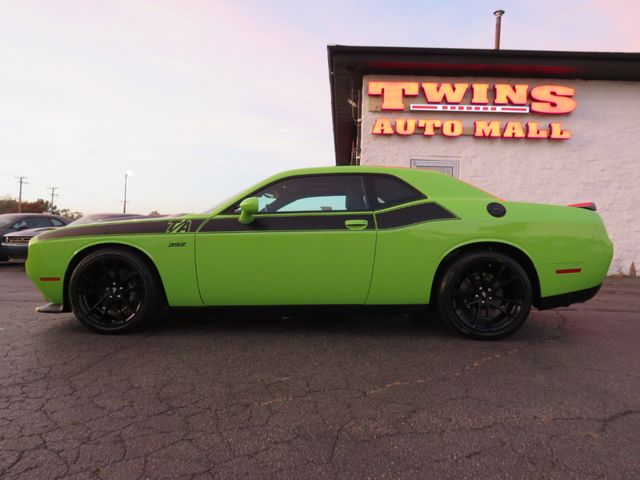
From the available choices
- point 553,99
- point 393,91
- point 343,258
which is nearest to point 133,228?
point 343,258

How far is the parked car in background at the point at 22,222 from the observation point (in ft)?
29.0

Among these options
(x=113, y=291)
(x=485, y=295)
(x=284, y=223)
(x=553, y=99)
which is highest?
(x=553, y=99)

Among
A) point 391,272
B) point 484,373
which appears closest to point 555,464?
point 484,373

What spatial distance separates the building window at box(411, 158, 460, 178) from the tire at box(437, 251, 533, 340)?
603 cm

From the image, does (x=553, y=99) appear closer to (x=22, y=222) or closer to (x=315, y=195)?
(x=315, y=195)

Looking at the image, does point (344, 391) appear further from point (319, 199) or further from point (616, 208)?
point (616, 208)

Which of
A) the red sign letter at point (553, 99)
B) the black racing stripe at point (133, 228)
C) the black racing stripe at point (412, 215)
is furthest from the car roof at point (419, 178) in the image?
the red sign letter at point (553, 99)

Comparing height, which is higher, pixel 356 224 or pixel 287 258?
pixel 356 224

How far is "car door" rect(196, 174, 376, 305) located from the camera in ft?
10.4

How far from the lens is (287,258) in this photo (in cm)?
317

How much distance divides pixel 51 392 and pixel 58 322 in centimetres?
177

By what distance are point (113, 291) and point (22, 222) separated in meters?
8.13

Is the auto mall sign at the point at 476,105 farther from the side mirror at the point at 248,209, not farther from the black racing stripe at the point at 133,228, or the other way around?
the black racing stripe at the point at 133,228

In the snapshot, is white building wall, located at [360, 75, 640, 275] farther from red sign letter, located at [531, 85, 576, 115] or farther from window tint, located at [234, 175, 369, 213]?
window tint, located at [234, 175, 369, 213]
